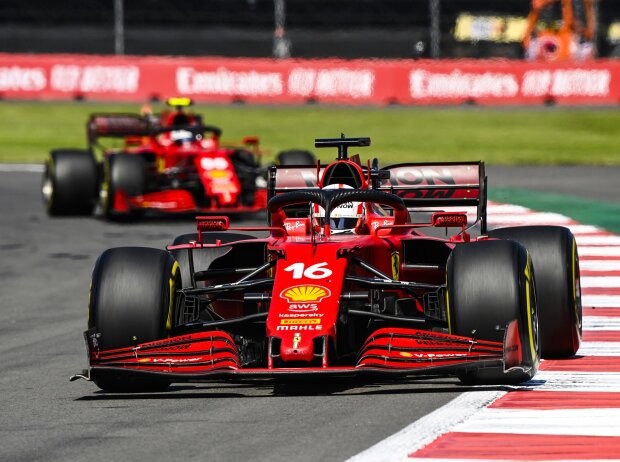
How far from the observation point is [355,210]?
389 inches

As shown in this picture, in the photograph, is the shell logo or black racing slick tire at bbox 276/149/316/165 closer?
the shell logo

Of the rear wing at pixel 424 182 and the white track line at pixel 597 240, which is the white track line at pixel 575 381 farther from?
the white track line at pixel 597 240

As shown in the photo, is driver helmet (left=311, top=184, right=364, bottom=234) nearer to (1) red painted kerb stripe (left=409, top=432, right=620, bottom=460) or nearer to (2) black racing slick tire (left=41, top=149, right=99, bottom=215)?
(1) red painted kerb stripe (left=409, top=432, right=620, bottom=460)

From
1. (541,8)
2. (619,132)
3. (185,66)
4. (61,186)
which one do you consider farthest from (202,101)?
(61,186)

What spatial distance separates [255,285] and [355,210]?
4.33 feet

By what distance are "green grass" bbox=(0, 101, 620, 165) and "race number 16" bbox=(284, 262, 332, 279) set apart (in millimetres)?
24197

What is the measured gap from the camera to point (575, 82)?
129 ft

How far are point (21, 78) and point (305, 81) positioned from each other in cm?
778

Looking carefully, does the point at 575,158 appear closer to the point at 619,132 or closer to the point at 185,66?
→ the point at 619,132

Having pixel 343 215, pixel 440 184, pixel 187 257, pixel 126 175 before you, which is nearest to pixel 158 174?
pixel 126 175

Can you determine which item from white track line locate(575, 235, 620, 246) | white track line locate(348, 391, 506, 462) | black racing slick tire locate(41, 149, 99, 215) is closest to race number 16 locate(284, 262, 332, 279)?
white track line locate(348, 391, 506, 462)

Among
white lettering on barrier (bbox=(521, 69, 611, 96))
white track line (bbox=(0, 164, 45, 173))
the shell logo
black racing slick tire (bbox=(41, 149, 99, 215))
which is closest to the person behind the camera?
the shell logo

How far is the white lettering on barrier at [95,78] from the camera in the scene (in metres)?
39.9

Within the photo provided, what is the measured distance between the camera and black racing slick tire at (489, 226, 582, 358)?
944 cm
